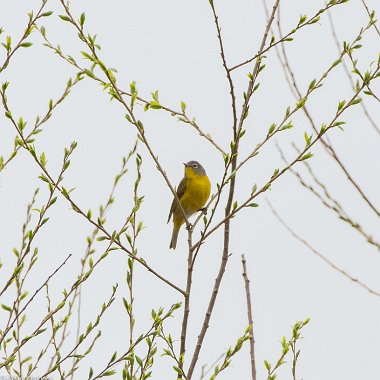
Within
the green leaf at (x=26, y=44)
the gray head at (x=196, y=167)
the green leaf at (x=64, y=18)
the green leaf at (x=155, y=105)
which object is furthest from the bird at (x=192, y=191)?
the green leaf at (x=64, y=18)

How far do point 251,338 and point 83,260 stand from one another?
105 cm

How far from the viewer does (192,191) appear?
29.9ft

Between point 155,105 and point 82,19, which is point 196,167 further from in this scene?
point 82,19

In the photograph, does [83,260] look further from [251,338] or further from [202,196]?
[202,196]

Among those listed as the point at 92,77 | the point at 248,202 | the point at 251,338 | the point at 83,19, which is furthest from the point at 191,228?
the point at 83,19

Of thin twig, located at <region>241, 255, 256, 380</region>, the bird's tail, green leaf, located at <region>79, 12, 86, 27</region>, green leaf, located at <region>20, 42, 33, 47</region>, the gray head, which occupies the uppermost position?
the gray head

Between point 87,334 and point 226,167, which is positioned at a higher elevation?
point 226,167

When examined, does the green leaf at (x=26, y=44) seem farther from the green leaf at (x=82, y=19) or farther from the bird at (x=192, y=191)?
the bird at (x=192, y=191)

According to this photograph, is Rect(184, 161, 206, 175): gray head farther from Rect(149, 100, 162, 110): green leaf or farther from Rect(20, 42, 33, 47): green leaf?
Rect(20, 42, 33, 47): green leaf

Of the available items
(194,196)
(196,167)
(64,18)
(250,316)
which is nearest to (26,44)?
(64,18)

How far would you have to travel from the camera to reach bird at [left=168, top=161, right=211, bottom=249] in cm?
906

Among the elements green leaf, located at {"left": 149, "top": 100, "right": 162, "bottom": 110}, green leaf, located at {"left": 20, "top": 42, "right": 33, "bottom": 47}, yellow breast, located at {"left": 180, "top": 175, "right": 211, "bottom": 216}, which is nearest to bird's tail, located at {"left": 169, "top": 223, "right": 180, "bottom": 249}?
yellow breast, located at {"left": 180, "top": 175, "right": 211, "bottom": 216}

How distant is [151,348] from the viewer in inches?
125

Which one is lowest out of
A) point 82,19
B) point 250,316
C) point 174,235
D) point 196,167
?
point 250,316
